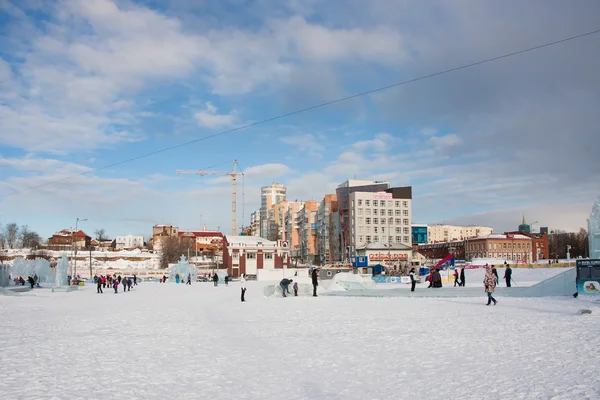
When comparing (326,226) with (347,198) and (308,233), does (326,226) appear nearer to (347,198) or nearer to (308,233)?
(347,198)

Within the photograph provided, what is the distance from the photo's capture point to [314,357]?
11.9 metres

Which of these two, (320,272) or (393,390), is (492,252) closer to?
(320,272)

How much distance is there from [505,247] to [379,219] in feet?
140

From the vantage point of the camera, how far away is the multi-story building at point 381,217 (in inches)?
4879

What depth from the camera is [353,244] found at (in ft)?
409

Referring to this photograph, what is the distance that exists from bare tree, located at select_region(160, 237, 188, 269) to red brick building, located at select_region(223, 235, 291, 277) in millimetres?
50943

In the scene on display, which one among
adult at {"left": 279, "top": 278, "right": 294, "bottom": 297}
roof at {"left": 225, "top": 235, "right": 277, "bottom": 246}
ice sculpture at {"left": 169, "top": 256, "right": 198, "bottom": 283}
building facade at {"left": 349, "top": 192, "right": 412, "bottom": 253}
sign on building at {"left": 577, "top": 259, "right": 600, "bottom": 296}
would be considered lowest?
ice sculpture at {"left": 169, "top": 256, "right": 198, "bottom": 283}

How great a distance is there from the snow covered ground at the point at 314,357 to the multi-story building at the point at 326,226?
4712 inches

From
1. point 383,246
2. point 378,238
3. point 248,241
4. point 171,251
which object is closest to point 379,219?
point 378,238

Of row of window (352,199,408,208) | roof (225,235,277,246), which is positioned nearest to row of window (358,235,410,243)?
row of window (352,199,408,208)

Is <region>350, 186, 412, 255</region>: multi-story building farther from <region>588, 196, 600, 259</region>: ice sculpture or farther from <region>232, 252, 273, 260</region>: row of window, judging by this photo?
<region>588, 196, 600, 259</region>: ice sculpture

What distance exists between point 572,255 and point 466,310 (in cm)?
14370

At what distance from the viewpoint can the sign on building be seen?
23953 millimetres

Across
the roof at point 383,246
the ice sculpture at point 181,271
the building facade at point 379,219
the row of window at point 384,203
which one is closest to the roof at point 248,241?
the ice sculpture at point 181,271
